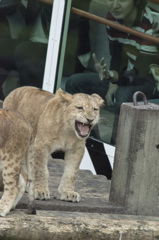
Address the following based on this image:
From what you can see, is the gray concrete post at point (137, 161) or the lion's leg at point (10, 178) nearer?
the lion's leg at point (10, 178)

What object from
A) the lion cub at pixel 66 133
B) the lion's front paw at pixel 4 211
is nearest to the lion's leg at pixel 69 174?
the lion cub at pixel 66 133

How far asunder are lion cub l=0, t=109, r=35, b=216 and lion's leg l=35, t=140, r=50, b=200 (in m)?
0.58

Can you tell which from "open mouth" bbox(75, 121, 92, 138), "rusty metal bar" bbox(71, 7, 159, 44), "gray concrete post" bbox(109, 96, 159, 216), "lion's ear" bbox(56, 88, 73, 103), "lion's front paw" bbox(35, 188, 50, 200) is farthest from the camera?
"rusty metal bar" bbox(71, 7, 159, 44)

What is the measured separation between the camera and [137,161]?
6.70m

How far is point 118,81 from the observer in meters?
9.05

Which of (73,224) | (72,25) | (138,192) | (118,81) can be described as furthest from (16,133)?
(72,25)

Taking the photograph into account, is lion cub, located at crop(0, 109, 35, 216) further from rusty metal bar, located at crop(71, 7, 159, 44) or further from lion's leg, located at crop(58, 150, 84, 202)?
rusty metal bar, located at crop(71, 7, 159, 44)

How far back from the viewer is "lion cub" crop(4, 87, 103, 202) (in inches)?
272

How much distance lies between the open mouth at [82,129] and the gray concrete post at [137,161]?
0.28 m

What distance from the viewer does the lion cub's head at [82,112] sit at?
6.84 m

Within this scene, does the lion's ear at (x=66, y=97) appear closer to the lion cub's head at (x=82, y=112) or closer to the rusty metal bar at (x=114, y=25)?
the lion cub's head at (x=82, y=112)

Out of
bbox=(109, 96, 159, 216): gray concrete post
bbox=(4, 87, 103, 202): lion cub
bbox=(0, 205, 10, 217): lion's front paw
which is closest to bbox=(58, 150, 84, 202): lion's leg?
bbox=(4, 87, 103, 202): lion cub

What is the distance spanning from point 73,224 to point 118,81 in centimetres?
341

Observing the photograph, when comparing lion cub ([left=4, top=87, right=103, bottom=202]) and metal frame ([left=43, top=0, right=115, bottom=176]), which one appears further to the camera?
metal frame ([left=43, top=0, right=115, bottom=176])
